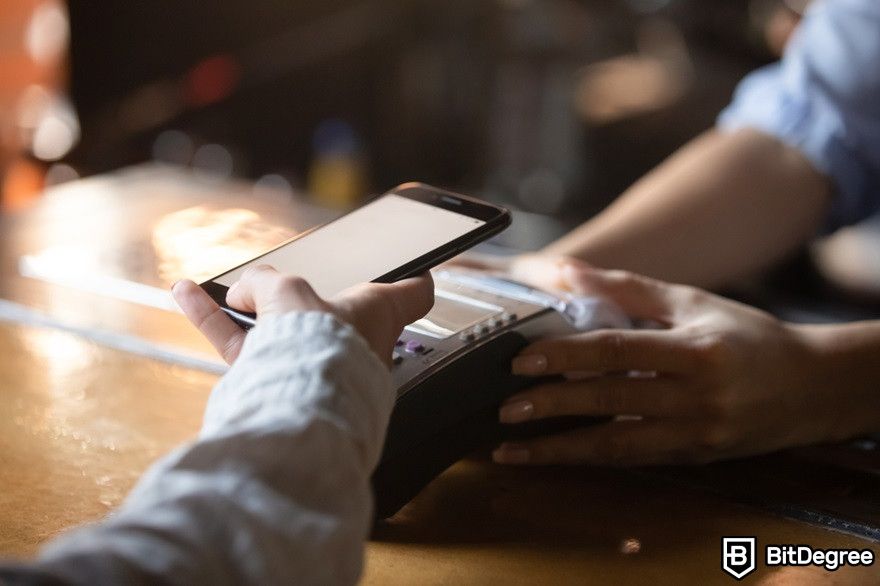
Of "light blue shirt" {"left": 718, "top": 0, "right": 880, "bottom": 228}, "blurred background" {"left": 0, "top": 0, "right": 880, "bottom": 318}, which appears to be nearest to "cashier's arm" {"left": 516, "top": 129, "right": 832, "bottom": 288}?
"light blue shirt" {"left": 718, "top": 0, "right": 880, "bottom": 228}

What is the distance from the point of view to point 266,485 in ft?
1.17

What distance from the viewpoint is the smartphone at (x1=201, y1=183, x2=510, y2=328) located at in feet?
1.72

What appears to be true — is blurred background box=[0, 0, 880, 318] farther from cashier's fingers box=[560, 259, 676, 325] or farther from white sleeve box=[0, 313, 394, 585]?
white sleeve box=[0, 313, 394, 585]

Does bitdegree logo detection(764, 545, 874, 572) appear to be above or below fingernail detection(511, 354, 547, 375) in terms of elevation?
below

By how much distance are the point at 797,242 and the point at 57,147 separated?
3.13ft

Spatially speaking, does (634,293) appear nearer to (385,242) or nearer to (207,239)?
(385,242)

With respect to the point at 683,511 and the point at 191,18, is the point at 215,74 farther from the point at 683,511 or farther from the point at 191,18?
the point at 683,511

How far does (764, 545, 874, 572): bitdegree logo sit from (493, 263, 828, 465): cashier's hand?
85 millimetres

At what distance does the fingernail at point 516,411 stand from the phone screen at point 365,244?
93mm

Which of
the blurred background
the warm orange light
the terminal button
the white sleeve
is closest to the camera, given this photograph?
the white sleeve

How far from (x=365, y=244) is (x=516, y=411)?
0.39 ft

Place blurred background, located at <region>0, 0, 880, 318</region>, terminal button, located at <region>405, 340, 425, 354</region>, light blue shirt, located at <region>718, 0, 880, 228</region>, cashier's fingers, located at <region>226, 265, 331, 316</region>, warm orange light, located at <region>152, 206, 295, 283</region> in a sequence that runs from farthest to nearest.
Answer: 1. blurred background, located at <region>0, 0, 880, 318</region>
2. light blue shirt, located at <region>718, 0, 880, 228</region>
3. warm orange light, located at <region>152, 206, 295, 283</region>
4. terminal button, located at <region>405, 340, 425, 354</region>
5. cashier's fingers, located at <region>226, 265, 331, 316</region>

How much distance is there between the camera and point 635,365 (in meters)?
0.56

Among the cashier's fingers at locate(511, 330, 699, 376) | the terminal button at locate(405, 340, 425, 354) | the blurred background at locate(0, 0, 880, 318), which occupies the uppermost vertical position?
the terminal button at locate(405, 340, 425, 354)
